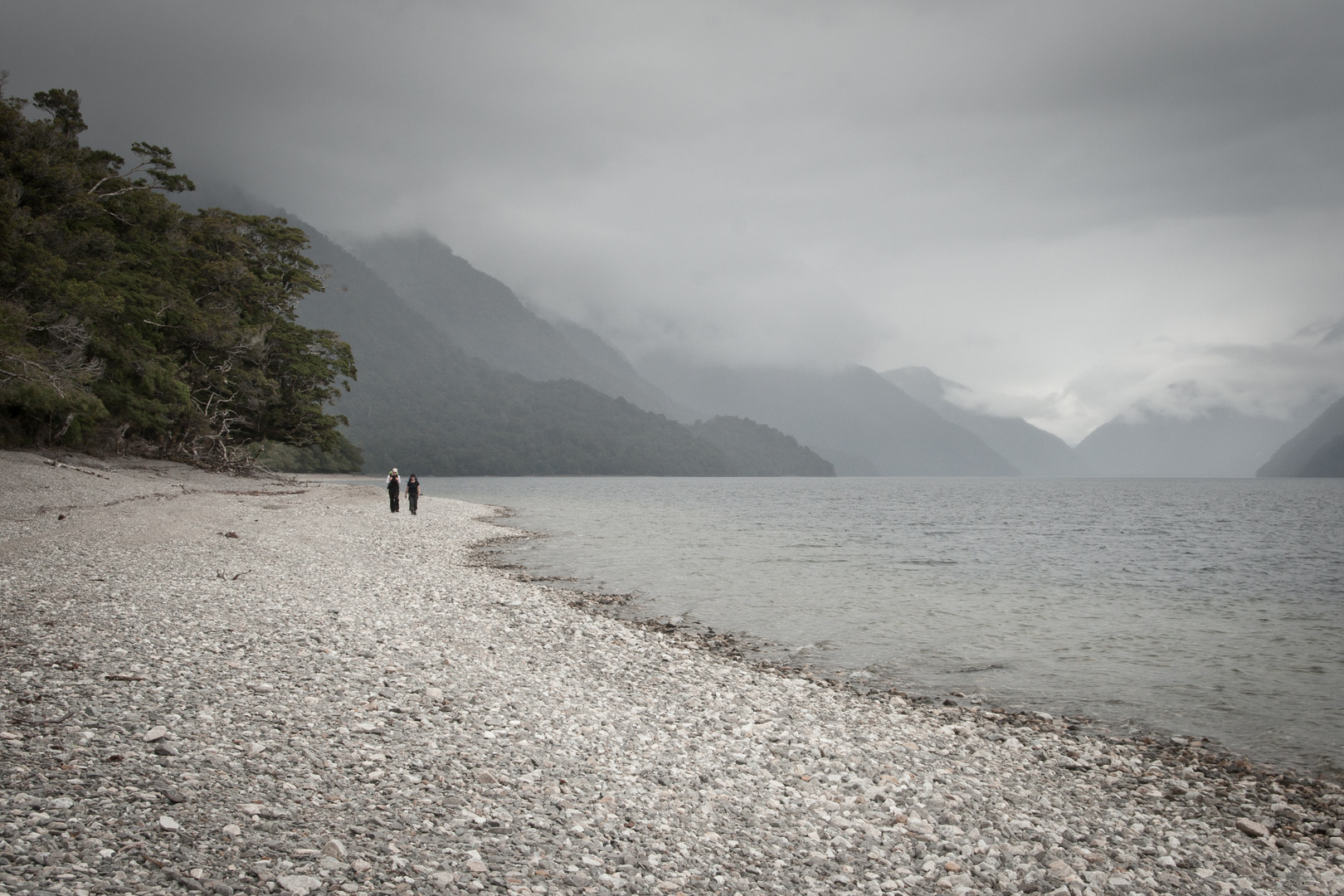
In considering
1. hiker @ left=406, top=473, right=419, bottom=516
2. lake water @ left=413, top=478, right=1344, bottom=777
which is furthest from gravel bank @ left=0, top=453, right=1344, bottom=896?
hiker @ left=406, top=473, right=419, bottom=516

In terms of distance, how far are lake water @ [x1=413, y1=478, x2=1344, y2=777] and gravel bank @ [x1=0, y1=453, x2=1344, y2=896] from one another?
253 cm

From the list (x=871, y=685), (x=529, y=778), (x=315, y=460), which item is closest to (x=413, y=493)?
(x=871, y=685)

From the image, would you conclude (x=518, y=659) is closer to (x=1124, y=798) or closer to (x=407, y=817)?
(x=407, y=817)

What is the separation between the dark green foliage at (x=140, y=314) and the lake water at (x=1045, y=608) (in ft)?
79.3

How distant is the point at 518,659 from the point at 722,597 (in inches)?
429

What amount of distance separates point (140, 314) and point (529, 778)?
1944 inches

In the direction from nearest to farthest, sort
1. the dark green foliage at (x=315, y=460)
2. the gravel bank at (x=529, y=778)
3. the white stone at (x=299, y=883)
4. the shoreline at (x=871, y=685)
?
the white stone at (x=299, y=883), the gravel bank at (x=529, y=778), the shoreline at (x=871, y=685), the dark green foliage at (x=315, y=460)

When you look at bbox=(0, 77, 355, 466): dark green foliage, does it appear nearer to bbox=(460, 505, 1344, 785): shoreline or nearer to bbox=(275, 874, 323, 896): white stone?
bbox=(460, 505, 1344, 785): shoreline

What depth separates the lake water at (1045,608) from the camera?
12469 millimetres

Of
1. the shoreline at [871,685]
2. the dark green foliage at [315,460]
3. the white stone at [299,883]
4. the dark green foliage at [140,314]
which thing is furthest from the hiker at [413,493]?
the dark green foliage at [315,460]

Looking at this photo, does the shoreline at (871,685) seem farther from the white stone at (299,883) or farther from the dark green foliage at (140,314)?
the dark green foliage at (140,314)

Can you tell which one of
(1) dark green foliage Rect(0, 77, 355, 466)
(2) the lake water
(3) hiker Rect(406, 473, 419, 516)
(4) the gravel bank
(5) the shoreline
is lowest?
(2) the lake water

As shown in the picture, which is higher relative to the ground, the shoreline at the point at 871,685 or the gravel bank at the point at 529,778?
the gravel bank at the point at 529,778

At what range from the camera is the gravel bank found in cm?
535
